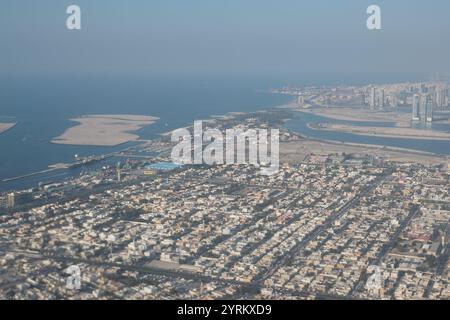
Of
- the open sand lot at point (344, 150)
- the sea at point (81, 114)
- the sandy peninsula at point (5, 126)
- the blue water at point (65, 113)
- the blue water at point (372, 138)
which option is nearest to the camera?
the sea at point (81, 114)

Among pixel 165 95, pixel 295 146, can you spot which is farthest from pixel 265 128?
pixel 165 95

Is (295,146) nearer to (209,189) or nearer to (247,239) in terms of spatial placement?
(209,189)

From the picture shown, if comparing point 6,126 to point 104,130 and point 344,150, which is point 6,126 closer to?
point 104,130

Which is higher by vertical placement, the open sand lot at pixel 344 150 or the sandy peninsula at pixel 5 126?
the sandy peninsula at pixel 5 126

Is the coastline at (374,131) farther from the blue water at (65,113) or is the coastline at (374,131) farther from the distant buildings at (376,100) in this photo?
the distant buildings at (376,100)

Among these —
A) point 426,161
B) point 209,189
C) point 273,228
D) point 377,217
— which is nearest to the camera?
point 273,228

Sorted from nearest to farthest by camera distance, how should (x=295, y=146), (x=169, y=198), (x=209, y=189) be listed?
1. (x=169, y=198)
2. (x=209, y=189)
3. (x=295, y=146)

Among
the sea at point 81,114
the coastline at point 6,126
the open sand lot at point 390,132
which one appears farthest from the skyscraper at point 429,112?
the coastline at point 6,126
